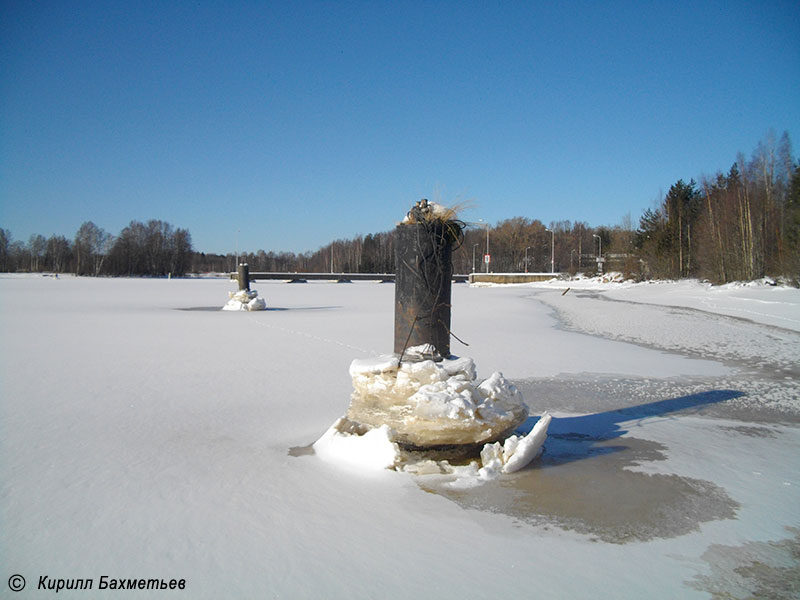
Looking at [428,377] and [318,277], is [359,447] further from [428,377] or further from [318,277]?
[318,277]

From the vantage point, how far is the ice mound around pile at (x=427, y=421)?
5211 mm

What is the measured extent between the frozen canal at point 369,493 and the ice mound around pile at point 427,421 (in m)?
0.25

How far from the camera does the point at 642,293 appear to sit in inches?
1505

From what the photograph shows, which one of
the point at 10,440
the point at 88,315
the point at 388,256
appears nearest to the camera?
the point at 10,440

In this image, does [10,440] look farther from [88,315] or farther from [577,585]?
[88,315]

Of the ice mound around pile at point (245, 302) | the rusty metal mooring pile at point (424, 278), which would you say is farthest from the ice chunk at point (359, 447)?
the ice mound around pile at point (245, 302)

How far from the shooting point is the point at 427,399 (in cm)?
525

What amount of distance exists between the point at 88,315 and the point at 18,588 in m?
20.3

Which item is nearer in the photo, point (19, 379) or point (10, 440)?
point (10, 440)

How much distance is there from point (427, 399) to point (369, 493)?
103cm

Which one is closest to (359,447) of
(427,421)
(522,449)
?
(427,421)

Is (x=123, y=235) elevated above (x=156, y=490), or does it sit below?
above

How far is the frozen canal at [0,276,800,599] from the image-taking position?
11.3 feet

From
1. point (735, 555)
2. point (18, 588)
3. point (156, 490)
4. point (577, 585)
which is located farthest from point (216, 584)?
point (735, 555)
